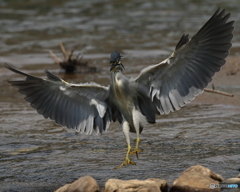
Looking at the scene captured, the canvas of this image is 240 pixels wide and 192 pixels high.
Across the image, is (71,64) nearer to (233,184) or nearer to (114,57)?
(114,57)

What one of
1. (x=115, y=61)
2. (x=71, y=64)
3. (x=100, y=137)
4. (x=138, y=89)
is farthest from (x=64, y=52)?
(x=115, y=61)

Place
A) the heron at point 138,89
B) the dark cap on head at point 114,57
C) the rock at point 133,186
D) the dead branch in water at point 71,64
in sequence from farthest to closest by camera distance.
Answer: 1. the dead branch in water at point 71,64
2. the heron at point 138,89
3. the dark cap on head at point 114,57
4. the rock at point 133,186

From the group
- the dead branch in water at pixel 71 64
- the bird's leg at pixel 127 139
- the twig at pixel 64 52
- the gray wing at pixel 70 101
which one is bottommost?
the bird's leg at pixel 127 139

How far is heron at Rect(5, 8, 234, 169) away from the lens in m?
5.61

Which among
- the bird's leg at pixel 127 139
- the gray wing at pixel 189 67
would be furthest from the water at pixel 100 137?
the gray wing at pixel 189 67

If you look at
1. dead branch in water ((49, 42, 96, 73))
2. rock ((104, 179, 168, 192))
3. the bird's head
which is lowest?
Answer: rock ((104, 179, 168, 192))

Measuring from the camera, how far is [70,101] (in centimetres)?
611

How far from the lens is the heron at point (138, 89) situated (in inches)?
221

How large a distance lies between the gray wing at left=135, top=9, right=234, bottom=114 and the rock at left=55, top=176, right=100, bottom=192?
1332mm

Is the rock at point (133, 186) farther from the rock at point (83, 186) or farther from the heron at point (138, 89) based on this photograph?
the heron at point (138, 89)

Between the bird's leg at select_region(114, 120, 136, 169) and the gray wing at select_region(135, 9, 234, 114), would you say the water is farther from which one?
the gray wing at select_region(135, 9, 234, 114)

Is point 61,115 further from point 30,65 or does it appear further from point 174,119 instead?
point 30,65

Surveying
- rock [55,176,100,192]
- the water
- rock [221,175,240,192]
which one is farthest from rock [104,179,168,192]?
rock [221,175,240,192]

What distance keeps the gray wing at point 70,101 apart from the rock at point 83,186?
1169mm
